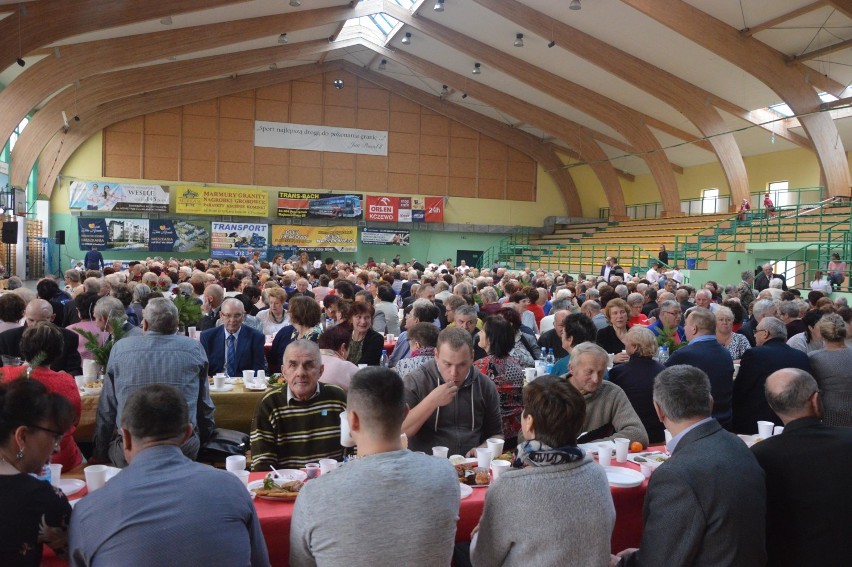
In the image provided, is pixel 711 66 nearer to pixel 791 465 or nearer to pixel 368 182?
pixel 368 182

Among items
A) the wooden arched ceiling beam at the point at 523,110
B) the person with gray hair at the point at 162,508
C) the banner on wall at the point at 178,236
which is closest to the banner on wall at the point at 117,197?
the banner on wall at the point at 178,236

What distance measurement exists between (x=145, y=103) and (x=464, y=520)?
24200mm

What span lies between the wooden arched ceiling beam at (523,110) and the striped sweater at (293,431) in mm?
20859

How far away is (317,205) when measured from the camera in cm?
2562

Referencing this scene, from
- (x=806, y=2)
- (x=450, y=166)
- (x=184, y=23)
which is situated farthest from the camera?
(x=450, y=166)

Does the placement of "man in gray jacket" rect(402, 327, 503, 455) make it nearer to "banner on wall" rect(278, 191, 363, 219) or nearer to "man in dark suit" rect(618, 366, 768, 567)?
"man in dark suit" rect(618, 366, 768, 567)

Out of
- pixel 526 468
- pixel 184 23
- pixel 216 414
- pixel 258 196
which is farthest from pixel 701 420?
pixel 258 196

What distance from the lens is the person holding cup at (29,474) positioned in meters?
1.96

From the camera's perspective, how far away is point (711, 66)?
17.2 meters

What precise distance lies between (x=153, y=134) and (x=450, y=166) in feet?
37.6

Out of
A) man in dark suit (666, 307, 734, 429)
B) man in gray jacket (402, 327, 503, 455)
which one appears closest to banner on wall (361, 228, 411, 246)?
man in dark suit (666, 307, 734, 429)

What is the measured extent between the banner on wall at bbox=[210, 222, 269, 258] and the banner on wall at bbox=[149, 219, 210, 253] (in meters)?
0.33

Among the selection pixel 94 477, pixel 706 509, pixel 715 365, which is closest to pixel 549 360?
pixel 715 365

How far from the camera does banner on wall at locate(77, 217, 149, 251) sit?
23.2 metres
